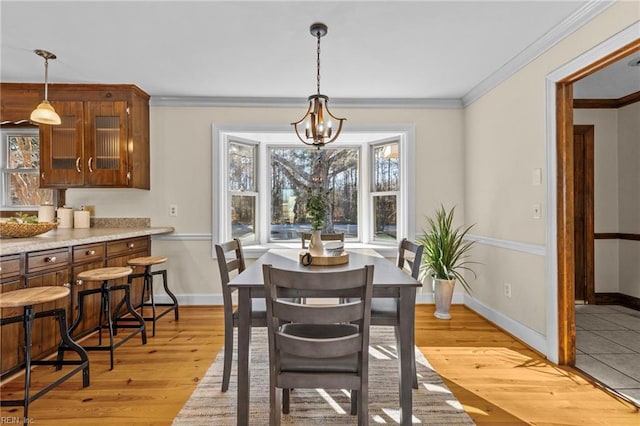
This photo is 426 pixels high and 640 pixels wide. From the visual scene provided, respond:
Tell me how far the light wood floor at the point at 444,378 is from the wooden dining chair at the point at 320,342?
882mm

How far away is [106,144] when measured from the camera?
11.1ft

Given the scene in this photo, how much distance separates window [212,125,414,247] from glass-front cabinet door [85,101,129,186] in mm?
1029

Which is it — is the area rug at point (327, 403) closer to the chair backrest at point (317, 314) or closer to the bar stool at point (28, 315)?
the chair backrest at point (317, 314)

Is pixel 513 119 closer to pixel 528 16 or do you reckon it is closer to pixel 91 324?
pixel 528 16

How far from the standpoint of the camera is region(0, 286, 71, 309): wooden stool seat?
167cm

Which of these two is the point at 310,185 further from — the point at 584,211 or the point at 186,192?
the point at 584,211

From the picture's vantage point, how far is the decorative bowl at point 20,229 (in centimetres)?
228

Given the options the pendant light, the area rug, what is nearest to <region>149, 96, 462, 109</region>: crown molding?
the pendant light

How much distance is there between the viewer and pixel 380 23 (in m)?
2.22

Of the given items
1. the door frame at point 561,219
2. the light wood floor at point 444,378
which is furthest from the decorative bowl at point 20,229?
the door frame at point 561,219

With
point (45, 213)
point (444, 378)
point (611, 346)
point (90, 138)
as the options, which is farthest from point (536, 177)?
point (45, 213)

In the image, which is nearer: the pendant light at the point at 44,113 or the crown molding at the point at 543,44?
the crown molding at the point at 543,44

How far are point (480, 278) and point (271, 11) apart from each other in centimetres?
319

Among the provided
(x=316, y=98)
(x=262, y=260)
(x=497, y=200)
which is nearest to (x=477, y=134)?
(x=497, y=200)
